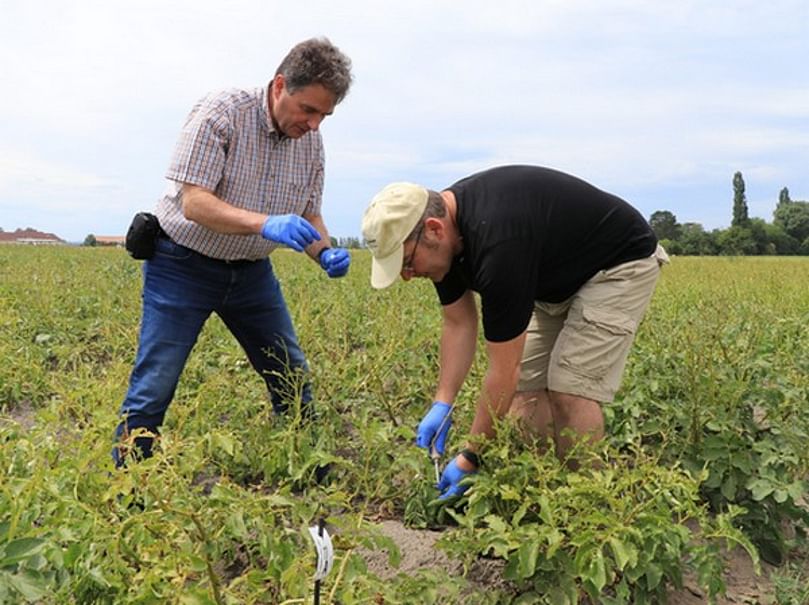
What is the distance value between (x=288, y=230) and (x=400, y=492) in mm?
984

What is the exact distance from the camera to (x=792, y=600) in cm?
216

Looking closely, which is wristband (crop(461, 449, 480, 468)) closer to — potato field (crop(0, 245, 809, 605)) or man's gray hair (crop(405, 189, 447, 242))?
potato field (crop(0, 245, 809, 605))

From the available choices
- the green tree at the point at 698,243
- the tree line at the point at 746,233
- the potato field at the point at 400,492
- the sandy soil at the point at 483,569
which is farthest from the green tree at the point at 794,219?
the sandy soil at the point at 483,569

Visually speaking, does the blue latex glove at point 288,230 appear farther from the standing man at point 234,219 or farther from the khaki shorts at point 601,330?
the khaki shorts at point 601,330

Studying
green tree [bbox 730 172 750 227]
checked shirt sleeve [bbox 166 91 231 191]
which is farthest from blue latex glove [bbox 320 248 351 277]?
green tree [bbox 730 172 750 227]

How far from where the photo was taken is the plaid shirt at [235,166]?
8.16ft

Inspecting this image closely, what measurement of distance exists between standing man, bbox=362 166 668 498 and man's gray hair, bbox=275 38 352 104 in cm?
52

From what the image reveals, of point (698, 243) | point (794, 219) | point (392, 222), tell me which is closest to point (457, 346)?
point (392, 222)

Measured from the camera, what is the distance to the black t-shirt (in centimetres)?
210

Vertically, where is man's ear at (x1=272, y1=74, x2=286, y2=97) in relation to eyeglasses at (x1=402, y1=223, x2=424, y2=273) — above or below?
above

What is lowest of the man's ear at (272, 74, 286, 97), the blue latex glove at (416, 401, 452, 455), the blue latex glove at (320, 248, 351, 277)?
the blue latex glove at (416, 401, 452, 455)

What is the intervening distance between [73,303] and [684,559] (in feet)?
18.4

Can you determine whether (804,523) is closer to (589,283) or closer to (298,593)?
(589,283)

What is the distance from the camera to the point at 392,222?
2.09 meters
